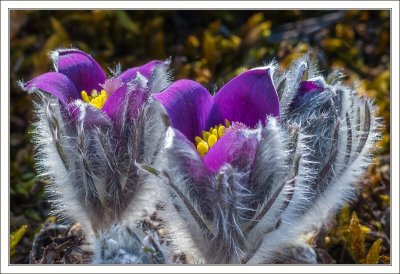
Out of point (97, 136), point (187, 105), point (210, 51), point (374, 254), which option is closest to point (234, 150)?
point (187, 105)

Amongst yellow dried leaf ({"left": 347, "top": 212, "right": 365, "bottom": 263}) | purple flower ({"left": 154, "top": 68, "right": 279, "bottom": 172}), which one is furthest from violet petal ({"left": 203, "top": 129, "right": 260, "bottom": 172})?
yellow dried leaf ({"left": 347, "top": 212, "right": 365, "bottom": 263})

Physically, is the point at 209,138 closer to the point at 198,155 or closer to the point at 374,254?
the point at 198,155

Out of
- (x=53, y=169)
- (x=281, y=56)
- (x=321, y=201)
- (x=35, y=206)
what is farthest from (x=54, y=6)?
(x=321, y=201)

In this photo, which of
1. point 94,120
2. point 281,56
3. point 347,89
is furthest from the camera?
point 281,56

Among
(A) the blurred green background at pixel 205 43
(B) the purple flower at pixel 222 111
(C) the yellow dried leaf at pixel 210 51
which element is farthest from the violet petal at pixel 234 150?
(C) the yellow dried leaf at pixel 210 51

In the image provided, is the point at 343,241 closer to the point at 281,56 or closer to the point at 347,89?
the point at 347,89

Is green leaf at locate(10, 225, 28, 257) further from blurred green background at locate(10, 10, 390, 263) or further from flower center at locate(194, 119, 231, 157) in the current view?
flower center at locate(194, 119, 231, 157)

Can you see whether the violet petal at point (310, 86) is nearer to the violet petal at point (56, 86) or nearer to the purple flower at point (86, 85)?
the purple flower at point (86, 85)
